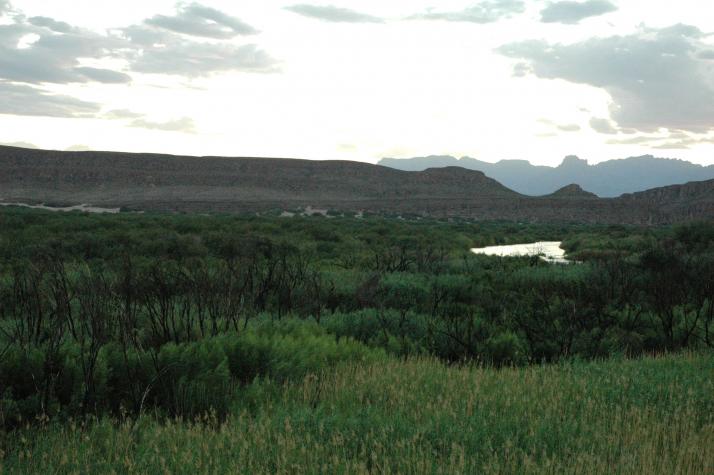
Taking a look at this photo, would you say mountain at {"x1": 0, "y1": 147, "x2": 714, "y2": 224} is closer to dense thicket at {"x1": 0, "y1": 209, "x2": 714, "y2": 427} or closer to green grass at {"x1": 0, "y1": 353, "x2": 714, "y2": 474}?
dense thicket at {"x1": 0, "y1": 209, "x2": 714, "y2": 427}

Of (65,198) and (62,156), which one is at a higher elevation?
(62,156)

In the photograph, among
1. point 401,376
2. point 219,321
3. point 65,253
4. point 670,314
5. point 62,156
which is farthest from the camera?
point 62,156

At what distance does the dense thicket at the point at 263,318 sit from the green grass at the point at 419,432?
562mm

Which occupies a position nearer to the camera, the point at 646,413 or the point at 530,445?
the point at 530,445

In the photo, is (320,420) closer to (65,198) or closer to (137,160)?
(65,198)

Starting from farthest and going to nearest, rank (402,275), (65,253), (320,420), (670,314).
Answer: (65,253) → (402,275) → (670,314) → (320,420)

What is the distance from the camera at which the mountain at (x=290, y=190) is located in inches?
2923

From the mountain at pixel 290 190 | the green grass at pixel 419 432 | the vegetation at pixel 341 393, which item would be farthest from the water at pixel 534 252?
the mountain at pixel 290 190

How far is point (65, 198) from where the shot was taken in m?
79.2

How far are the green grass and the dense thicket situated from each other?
1.84 feet

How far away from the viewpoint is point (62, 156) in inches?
3548

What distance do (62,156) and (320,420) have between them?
94.9 meters

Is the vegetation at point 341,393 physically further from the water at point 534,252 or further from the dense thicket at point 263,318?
the water at point 534,252

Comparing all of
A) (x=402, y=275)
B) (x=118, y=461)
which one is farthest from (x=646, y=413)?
(x=402, y=275)
